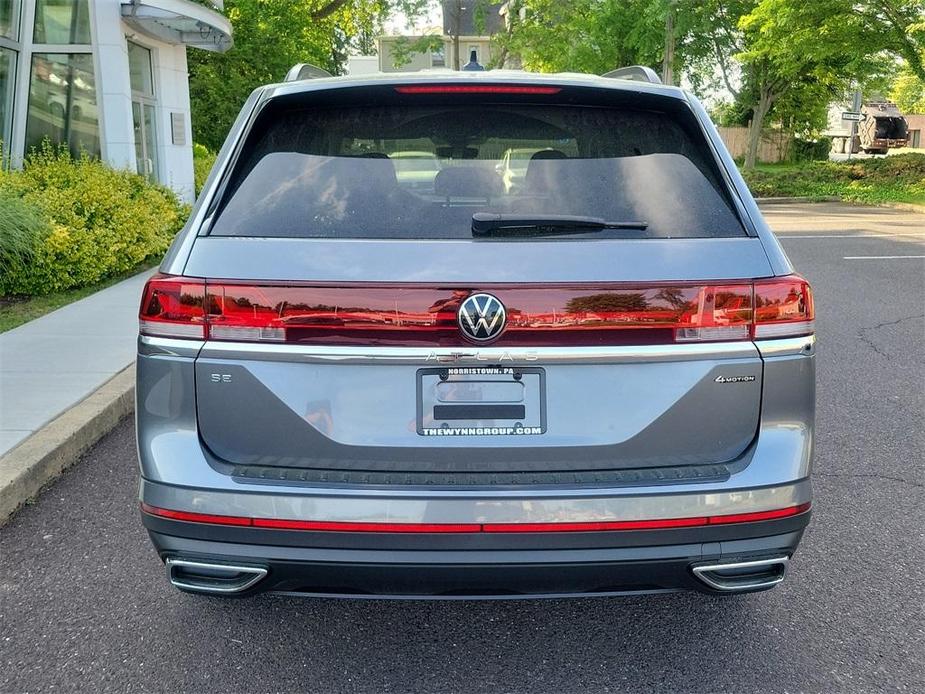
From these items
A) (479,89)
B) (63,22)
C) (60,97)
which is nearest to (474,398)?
(479,89)

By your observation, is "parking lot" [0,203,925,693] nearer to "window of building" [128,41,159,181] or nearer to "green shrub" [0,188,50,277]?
"green shrub" [0,188,50,277]

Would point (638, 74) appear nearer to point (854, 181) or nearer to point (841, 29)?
point (841, 29)

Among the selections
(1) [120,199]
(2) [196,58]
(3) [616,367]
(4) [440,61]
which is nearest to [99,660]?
(3) [616,367]

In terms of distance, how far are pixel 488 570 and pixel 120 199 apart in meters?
9.26

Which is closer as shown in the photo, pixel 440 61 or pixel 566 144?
pixel 566 144

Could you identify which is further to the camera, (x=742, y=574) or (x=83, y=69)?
(x=83, y=69)

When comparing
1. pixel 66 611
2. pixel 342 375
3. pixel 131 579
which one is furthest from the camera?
pixel 131 579

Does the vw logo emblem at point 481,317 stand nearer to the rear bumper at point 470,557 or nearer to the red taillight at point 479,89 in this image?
the rear bumper at point 470,557

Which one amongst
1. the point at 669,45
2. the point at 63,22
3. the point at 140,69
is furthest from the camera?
the point at 669,45

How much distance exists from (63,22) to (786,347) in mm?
15534

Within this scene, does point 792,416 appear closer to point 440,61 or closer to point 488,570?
point 488,570

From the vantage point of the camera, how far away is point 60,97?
14734 millimetres

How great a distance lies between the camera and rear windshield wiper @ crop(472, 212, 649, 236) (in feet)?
7.67

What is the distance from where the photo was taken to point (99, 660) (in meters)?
2.85
